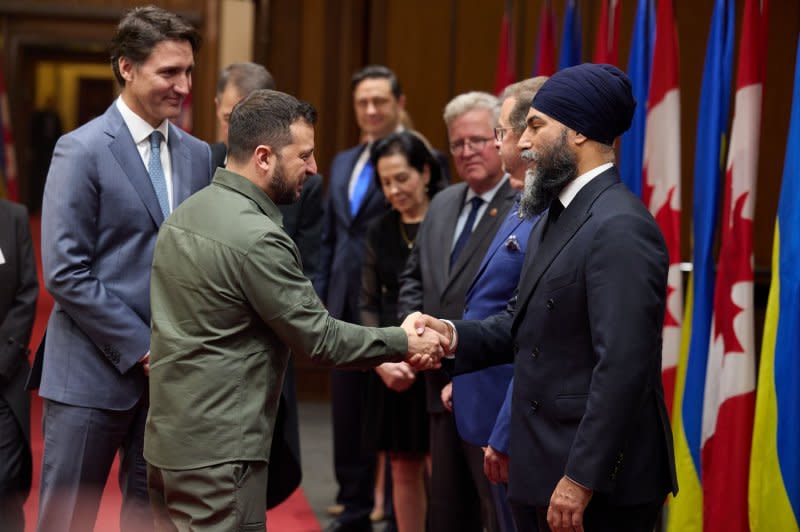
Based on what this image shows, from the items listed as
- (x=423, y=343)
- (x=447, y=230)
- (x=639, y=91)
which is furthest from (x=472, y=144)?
Result: (x=639, y=91)

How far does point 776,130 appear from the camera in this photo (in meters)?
7.12

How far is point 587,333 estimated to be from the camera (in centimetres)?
216

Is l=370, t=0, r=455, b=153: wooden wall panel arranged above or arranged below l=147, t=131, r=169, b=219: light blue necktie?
above

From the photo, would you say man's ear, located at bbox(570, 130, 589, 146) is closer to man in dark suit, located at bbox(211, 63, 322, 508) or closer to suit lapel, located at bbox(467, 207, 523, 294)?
suit lapel, located at bbox(467, 207, 523, 294)

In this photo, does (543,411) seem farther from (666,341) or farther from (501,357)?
(666,341)

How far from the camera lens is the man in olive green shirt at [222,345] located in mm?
2211

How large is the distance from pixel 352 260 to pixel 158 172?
167cm

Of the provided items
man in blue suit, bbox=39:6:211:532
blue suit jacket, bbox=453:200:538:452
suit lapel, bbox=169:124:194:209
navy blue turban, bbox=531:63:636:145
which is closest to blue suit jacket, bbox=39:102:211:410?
man in blue suit, bbox=39:6:211:532

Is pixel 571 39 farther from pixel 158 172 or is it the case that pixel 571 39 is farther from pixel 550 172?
pixel 550 172

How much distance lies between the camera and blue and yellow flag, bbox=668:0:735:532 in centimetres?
347

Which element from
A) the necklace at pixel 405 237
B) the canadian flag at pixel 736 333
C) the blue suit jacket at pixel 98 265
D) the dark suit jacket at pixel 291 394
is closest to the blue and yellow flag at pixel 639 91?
the canadian flag at pixel 736 333

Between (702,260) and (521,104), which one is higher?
(521,104)

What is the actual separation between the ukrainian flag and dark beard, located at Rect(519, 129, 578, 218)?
1.13 meters

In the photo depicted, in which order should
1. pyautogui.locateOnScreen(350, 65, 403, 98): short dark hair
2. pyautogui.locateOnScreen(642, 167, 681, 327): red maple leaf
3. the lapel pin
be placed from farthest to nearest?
1. pyautogui.locateOnScreen(350, 65, 403, 98): short dark hair
2. pyautogui.locateOnScreen(642, 167, 681, 327): red maple leaf
3. the lapel pin
